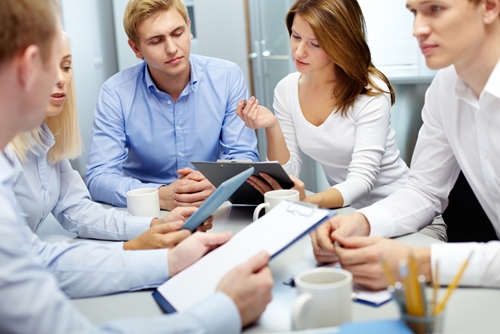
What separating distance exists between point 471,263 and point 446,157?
1.83ft

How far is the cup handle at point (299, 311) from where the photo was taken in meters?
0.81

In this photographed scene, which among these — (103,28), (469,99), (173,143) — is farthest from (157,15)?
(103,28)

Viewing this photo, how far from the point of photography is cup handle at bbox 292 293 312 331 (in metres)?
0.81

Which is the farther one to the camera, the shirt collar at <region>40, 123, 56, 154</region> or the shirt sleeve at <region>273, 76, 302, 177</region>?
the shirt sleeve at <region>273, 76, 302, 177</region>

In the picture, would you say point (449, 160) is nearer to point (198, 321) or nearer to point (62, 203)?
point (198, 321)

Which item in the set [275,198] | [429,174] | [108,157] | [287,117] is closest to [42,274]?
[275,198]

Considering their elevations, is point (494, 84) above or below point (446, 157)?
above

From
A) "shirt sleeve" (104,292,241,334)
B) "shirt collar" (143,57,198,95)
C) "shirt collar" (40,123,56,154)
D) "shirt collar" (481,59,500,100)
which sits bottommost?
"shirt sleeve" (104,292,241,334)

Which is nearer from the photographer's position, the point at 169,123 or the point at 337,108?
the point at 337,108

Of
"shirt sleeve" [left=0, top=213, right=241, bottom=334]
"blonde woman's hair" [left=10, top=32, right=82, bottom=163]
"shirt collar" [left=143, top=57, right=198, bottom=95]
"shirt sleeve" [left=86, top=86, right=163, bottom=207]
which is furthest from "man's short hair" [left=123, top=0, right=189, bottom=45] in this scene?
"shirt sleeve" [left=0, top=213, right=241, bottom=334]

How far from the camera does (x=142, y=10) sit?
2164mm

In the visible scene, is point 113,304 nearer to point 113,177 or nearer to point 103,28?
point 113,177

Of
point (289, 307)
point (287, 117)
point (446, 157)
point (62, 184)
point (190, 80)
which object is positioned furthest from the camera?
point (190, 80)

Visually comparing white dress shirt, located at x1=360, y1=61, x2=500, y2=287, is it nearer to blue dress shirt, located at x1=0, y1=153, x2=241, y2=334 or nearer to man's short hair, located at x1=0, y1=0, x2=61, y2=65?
blue dress shirt, located at x1=0, y1=153, x2=241, y2=334
